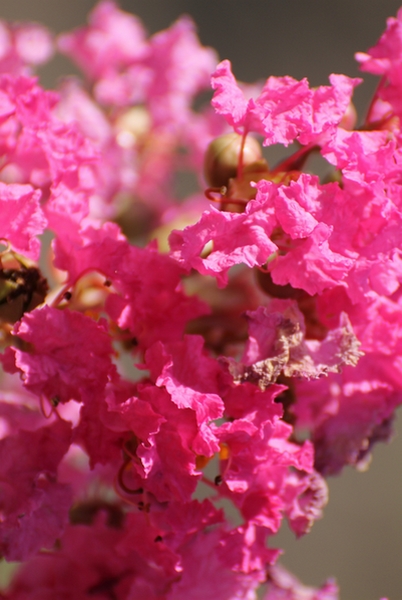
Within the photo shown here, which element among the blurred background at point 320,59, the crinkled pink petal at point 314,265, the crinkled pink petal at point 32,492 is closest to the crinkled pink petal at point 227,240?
the crinkled pink petal at point 314,265

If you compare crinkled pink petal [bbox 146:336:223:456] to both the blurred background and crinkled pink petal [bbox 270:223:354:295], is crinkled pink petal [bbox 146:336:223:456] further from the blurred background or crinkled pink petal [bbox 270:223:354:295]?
the blurred background

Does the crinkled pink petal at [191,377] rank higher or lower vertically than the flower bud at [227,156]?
lower

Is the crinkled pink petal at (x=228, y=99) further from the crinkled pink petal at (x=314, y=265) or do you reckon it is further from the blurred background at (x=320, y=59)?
the blurred background at (x=320, y=59)

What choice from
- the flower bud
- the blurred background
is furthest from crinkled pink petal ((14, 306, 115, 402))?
the blurred background

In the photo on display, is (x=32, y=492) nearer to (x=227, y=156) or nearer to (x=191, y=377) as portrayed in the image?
(x=191, y=377)

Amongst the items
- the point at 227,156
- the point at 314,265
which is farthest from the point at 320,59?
the point at 314,265

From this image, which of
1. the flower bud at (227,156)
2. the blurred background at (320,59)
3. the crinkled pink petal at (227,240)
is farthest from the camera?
the blurred background at (320,59)
